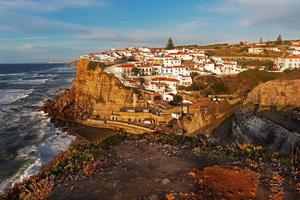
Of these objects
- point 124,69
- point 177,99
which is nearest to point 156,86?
point 177,99

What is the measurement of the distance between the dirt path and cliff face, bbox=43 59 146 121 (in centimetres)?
2821

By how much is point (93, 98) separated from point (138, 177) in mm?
35288

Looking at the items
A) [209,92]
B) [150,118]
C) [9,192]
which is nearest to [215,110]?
[150,118]

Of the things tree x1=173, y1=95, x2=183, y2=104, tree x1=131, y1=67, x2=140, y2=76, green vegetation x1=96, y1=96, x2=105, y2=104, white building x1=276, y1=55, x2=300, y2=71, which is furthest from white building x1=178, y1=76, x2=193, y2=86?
white building x1=276, y1=55, x2=300, y2=71

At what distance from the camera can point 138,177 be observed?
40.1 ft

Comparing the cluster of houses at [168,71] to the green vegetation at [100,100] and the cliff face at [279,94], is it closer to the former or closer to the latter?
the green vegetation at [100,100]

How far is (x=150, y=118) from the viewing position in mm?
38625

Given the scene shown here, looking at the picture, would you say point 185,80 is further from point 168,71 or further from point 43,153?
point 43,153

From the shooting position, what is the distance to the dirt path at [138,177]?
11.1 m

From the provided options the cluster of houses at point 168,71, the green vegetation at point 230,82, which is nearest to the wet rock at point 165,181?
the cluster of houses at point 168,71

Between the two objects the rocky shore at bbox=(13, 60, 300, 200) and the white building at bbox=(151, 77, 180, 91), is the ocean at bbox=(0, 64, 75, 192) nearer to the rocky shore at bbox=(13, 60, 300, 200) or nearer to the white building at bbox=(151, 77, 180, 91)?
the rocky shore at bbox=(13, 60, 300, 200)

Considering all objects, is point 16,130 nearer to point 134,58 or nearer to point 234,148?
point 234,148

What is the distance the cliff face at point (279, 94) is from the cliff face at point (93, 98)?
20066mm

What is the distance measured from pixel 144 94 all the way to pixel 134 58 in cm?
3790
